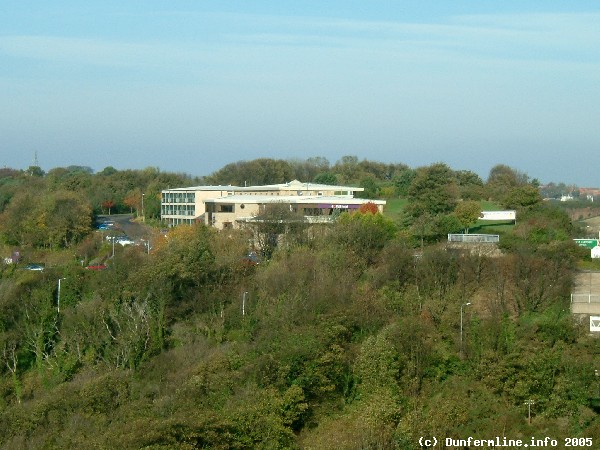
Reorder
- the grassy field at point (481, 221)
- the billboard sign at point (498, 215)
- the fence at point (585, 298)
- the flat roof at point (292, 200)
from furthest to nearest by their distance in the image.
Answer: the flat roof at point (292, 200) → the billboard sign at point (498, 215) → the grassy field at point (481, 221) → the fence at point (585, 298)

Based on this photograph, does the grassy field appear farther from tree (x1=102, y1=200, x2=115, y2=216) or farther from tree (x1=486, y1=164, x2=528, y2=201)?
tree (x1=102, y1=200, x2=115, y2=216)

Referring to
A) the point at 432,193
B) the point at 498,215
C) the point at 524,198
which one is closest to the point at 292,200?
the point at 432,193

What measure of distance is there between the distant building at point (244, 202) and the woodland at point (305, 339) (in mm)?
2882

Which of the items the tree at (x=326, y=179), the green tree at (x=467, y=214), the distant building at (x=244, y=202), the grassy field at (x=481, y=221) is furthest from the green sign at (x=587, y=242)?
the tree at (x=326, y=179)

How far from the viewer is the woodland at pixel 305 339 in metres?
13.5

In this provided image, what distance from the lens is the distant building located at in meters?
26.0

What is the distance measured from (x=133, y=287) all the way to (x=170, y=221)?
11.7 meters

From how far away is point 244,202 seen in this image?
A: 26.5 meters

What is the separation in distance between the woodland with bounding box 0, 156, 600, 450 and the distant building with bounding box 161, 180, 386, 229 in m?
2.88

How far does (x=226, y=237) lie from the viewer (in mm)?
21562

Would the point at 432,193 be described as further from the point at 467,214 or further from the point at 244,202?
the point at 244,202

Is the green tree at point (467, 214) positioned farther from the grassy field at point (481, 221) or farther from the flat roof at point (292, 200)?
the flat roof at point (292, 200)

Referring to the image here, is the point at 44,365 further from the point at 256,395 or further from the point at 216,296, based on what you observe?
the point at 256,395

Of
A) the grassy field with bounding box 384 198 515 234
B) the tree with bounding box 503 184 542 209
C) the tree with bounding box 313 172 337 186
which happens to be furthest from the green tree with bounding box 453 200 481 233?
the tree with bounding box 313 172 337 186
